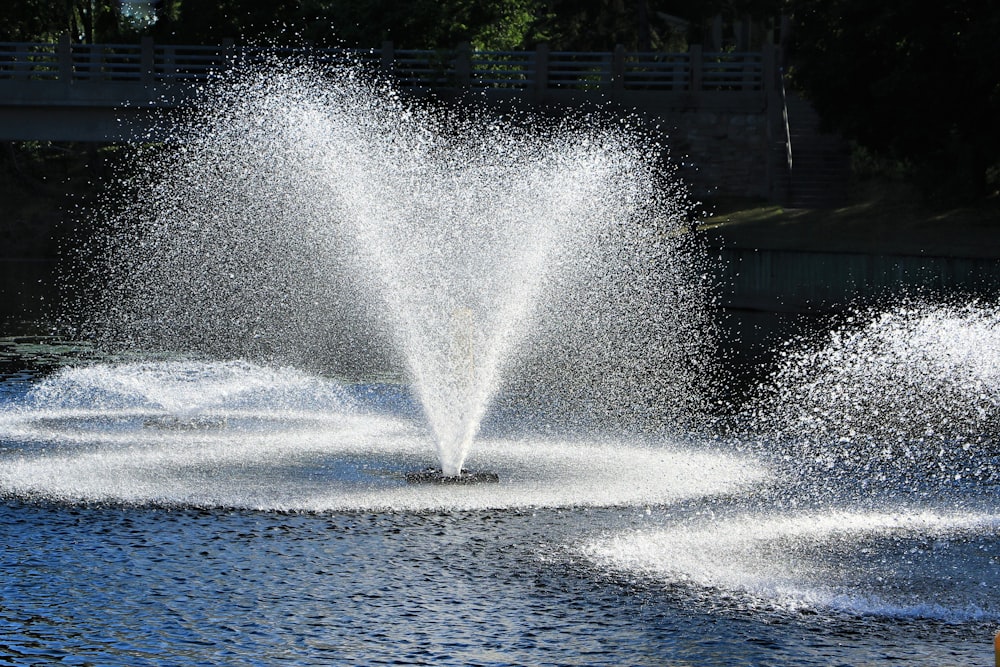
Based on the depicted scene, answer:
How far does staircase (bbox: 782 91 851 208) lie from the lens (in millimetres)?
45562

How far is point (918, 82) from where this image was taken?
123 feet

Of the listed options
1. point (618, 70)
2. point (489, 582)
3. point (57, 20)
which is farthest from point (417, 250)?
point (57, 20)

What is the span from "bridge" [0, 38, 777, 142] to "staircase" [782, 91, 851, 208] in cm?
161

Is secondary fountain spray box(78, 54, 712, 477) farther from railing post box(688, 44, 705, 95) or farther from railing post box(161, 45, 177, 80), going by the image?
railing post box(688, 44, 705, 95)

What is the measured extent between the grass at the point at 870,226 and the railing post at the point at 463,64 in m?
9.31

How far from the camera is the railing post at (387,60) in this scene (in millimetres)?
50406

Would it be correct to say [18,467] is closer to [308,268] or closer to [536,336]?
[536,336]

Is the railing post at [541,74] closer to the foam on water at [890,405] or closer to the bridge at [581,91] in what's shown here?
the bridge at [581,91]

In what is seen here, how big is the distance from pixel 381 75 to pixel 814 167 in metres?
13.9

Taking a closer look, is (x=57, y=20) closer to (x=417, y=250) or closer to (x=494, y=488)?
(x=417, y=250)

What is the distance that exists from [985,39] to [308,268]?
23.8 m

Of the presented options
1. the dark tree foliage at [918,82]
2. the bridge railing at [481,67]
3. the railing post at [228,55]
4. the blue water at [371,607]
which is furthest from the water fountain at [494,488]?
the bridge railing at [481,67]

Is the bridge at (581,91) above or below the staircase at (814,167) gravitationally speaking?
above

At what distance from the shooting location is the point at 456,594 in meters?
10.3
